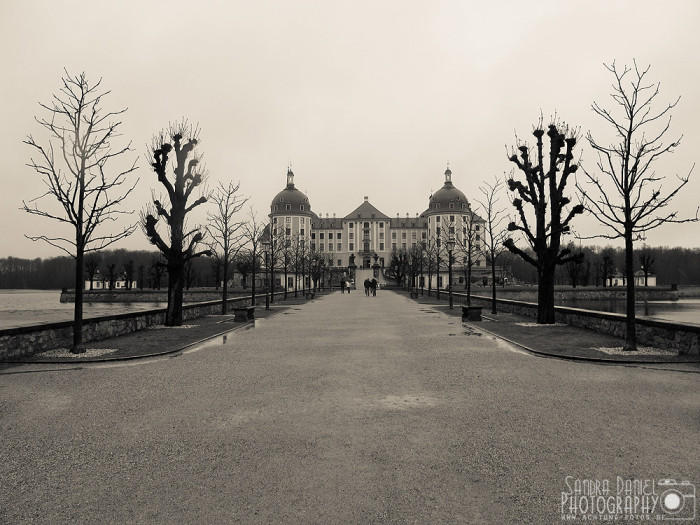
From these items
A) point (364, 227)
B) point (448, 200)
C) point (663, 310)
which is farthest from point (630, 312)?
point (364, 227)

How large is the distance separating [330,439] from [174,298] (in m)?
15.3

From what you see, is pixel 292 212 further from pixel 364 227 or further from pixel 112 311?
pixel 112 311

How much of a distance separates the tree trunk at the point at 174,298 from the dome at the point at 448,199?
343 feet

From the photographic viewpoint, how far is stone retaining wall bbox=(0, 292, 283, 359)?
11184mm

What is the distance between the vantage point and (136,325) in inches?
692

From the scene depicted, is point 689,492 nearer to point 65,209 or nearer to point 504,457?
point 504,457

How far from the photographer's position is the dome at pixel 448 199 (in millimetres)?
119625

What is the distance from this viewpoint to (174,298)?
19.2 metres

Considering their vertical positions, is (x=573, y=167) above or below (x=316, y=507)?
above

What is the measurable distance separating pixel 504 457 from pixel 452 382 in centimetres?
366

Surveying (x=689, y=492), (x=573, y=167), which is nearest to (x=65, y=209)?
(x=689, y=492)

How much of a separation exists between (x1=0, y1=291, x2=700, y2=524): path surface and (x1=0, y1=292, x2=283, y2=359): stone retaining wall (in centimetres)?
162

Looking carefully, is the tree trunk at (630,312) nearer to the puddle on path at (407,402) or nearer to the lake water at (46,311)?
the puddle on path at (407,402)

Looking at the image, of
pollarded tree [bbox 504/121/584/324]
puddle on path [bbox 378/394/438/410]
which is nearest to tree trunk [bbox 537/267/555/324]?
pollarded tree [bbox 504/121/584/324]
